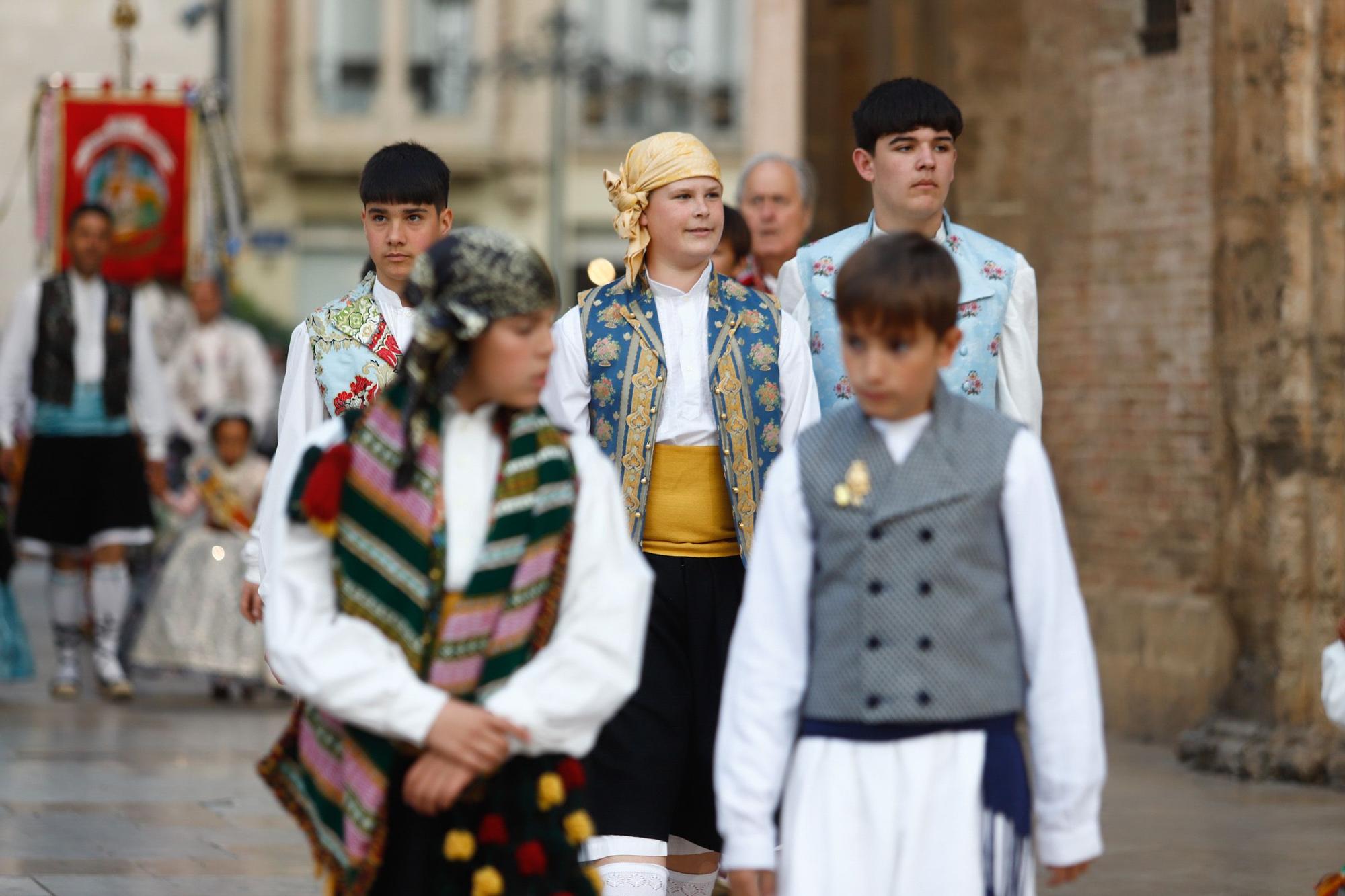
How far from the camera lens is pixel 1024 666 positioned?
13.4 ft

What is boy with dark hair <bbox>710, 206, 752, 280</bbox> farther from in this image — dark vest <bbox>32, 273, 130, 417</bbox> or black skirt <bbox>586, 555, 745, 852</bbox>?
dark vest <bbox>32, 273, 130, 417</bbox>

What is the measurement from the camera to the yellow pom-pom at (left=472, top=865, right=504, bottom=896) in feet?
12.7

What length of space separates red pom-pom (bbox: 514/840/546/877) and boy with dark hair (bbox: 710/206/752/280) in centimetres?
426

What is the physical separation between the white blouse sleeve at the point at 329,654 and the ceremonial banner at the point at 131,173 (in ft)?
41.4

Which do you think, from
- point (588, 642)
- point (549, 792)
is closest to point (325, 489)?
point (588, 642)

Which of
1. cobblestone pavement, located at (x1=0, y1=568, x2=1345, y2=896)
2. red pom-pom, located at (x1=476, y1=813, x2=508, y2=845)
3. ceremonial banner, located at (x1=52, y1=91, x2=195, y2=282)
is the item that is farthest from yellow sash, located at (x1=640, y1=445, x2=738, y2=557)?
ceremonial banner, located at (x1=52, y1=91, x2=195, y2=282)

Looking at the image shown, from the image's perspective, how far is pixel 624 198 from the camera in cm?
583

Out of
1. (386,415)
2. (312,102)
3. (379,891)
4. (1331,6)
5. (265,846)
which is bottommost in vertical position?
(265,846)

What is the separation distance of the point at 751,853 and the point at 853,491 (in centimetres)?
61

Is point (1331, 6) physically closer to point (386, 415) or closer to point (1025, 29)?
point (1025, 29)

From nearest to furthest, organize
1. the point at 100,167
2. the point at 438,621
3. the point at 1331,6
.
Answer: the point at 438,621
the point at 1331,6
the point at 100,167

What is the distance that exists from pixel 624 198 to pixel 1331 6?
4.31 metres

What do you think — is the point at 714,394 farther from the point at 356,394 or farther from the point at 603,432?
the point at 356,394

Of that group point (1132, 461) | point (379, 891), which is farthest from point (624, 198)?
point (1132, 461)
